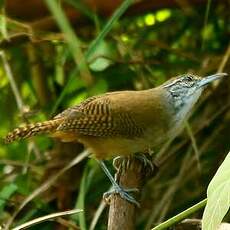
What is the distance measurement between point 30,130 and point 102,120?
0.25m

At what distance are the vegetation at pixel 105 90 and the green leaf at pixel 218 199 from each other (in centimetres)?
145

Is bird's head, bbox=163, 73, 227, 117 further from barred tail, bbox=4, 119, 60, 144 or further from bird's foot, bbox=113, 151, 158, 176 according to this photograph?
barred tail, bbox=4, 119, 60, 144

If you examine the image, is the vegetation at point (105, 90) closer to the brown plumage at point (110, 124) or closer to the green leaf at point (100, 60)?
the green leaf at point (100, 60)

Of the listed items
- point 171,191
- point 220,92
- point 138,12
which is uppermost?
point 138,12

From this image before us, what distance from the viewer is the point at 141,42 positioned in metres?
3.35

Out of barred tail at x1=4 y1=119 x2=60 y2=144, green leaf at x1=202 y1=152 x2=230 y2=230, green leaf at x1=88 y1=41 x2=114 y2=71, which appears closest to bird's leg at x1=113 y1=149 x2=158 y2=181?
barred tail at x1=4 y1=119 x2=60 y2=144

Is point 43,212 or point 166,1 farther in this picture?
point 166,1

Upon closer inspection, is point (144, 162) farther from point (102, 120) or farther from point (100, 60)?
point (100, 60)

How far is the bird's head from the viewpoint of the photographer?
2.73 m

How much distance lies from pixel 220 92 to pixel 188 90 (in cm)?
59

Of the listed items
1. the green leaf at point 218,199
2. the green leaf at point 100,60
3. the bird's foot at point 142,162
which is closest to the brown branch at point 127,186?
the bird's foot at point 142,162

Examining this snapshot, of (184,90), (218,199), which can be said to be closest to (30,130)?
(184,90)

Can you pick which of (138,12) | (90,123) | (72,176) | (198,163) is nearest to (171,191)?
(198,163)

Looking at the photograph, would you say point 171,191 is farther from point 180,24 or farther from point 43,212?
point 180,24
